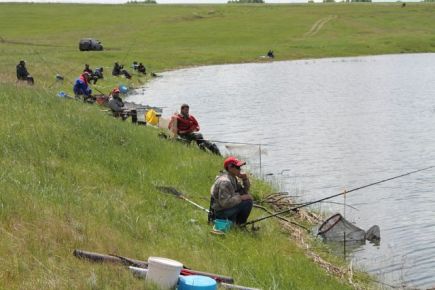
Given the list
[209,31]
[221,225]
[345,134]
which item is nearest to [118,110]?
[345,134]

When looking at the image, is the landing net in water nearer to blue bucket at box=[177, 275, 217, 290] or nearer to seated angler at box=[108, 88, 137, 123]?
blue bucket at box=[177, 275, 217, 290]

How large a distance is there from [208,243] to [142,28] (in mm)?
99981

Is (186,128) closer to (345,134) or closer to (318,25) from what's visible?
(345,134)

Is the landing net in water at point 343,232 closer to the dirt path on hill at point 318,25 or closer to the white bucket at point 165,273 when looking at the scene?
the white bucket at point 165,273

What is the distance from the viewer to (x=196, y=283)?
775cm

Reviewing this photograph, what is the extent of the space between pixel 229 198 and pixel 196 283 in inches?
185

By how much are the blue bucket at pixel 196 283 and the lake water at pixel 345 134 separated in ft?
17.6

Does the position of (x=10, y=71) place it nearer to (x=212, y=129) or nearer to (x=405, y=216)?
(x=212, y=129)

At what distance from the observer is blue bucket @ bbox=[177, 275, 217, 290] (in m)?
7.68

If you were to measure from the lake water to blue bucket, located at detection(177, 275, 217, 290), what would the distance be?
211 inches

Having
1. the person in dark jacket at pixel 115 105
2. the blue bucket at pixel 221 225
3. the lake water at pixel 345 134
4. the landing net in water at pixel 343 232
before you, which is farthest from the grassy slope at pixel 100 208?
the person in dark jacket at pixel 115 105

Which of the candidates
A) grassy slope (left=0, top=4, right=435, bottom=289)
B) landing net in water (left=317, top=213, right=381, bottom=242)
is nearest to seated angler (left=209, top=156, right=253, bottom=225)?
grassy slope (left=0, top=4, right=435, bottom=289)

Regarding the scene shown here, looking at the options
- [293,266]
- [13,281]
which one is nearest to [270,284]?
[293,266]

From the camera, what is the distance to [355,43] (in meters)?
93.4
